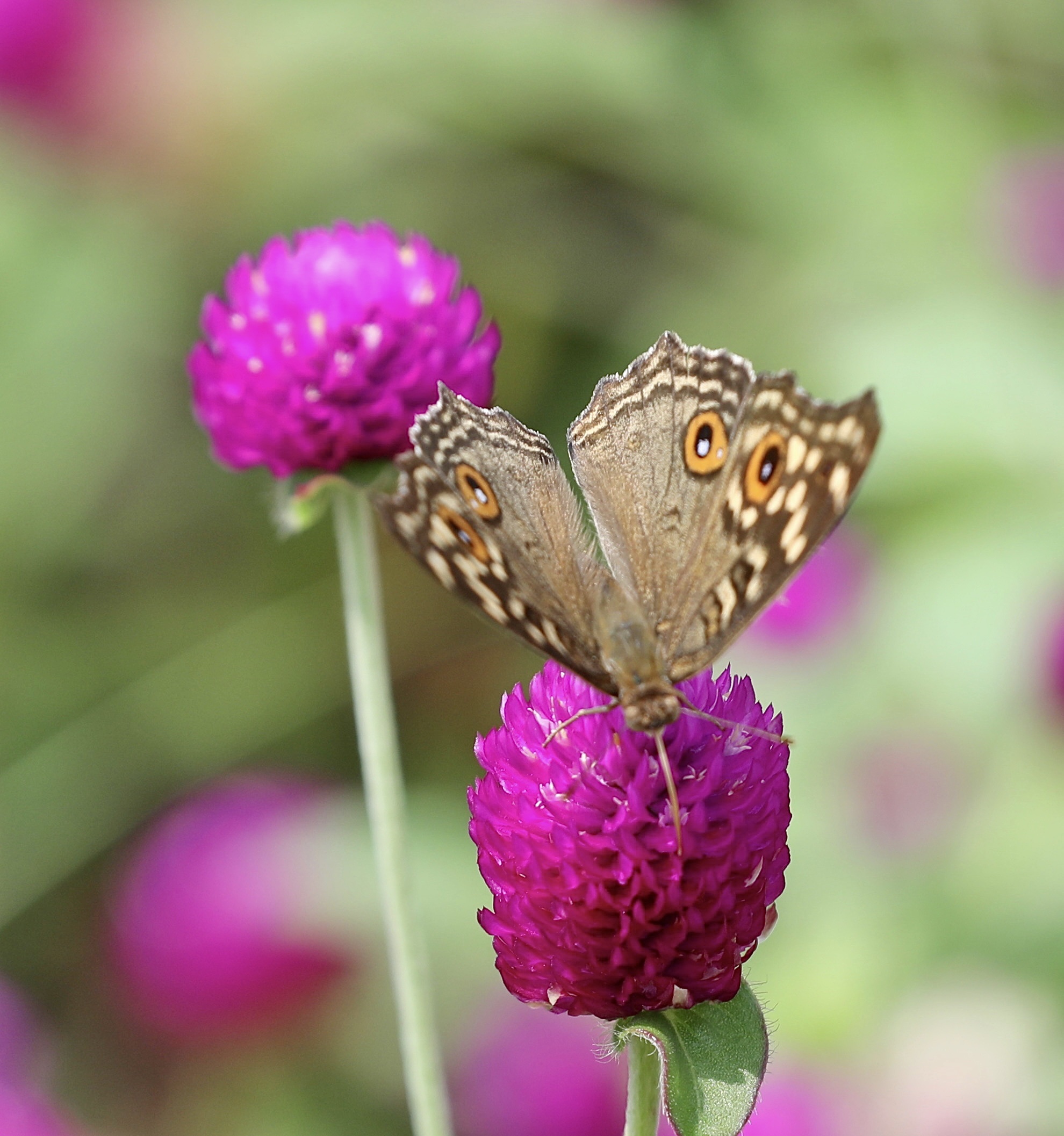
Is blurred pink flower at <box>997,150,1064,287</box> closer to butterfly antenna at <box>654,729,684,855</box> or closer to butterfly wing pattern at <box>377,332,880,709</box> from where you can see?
butterfly wing pattern at <box>377,332,880,709</box>

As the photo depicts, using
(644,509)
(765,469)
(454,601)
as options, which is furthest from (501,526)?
(454,601)

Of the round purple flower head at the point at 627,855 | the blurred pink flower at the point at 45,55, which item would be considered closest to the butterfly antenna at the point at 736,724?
the round purple flower head at the point at 627,855

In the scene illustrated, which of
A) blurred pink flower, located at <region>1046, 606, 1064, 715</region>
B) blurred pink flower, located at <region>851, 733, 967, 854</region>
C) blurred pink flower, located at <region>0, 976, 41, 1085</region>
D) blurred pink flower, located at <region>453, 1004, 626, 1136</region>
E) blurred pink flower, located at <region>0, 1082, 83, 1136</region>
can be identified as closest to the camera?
blurred pink flower, located at <region>0, 1082, 83, 1136</region>

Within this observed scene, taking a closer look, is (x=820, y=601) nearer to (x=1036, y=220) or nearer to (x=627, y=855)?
(x=1036, y=220)

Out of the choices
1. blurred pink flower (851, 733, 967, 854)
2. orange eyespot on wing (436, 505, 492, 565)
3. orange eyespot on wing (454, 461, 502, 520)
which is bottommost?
orange eyespot on wing (436, 505, 492, 565)

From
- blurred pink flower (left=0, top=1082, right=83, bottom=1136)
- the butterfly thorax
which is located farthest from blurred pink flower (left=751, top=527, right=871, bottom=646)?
the butterfly thorax

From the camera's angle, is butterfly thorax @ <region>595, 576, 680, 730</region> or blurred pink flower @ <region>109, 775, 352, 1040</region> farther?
blurred pink flower @ <region>109, 775, 352, 1040</region>
